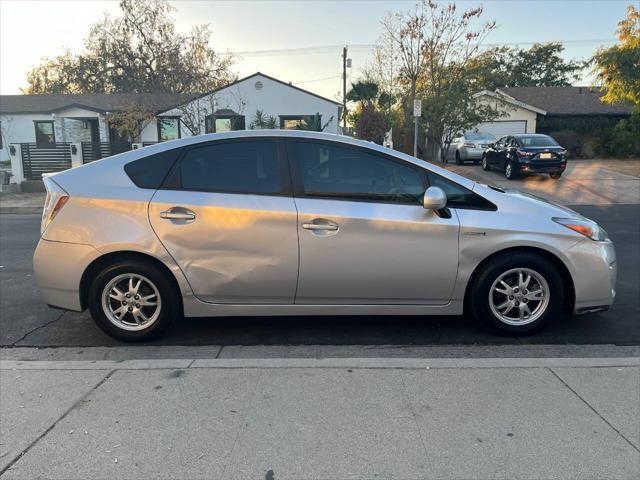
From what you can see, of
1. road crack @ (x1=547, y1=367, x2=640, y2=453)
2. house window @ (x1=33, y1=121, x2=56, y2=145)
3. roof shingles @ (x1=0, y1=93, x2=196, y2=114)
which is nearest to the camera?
road crack @ (x1=547, y1=367, x2=640, y2=453)

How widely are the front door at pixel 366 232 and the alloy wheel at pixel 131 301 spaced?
118 cm

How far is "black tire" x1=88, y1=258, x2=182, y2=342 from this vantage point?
4.08 meters

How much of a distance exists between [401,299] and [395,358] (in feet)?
1.68

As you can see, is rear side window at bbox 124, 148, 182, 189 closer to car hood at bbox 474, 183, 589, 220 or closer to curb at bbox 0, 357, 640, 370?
curb at bbox 0, 357, 640, 370

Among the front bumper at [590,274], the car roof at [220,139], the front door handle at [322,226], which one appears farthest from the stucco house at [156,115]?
the front bumper at [590,274]

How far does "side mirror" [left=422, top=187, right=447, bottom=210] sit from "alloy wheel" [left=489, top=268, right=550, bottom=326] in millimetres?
789

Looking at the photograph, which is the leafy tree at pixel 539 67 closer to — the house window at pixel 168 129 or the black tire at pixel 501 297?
the house window at pixel 168 129

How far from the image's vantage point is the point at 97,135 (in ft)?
97.7

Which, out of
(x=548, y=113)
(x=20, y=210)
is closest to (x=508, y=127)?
(x=548, y=113)

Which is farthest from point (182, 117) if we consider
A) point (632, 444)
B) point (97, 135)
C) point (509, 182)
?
point (632, 444)

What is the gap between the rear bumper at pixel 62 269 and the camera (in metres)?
4.07

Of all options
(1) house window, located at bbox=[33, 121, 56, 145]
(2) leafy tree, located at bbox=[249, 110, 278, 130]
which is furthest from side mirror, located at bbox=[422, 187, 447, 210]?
(1) house window, located at bbox=[33, 121, 56, 145]

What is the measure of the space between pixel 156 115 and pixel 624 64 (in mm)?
20079

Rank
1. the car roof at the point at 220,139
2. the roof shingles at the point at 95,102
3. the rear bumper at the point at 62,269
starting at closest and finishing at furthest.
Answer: the rear bumper at the point at 62,269 → the car roof at the point at 220,139 → the roof shingles at the point at 95,102
